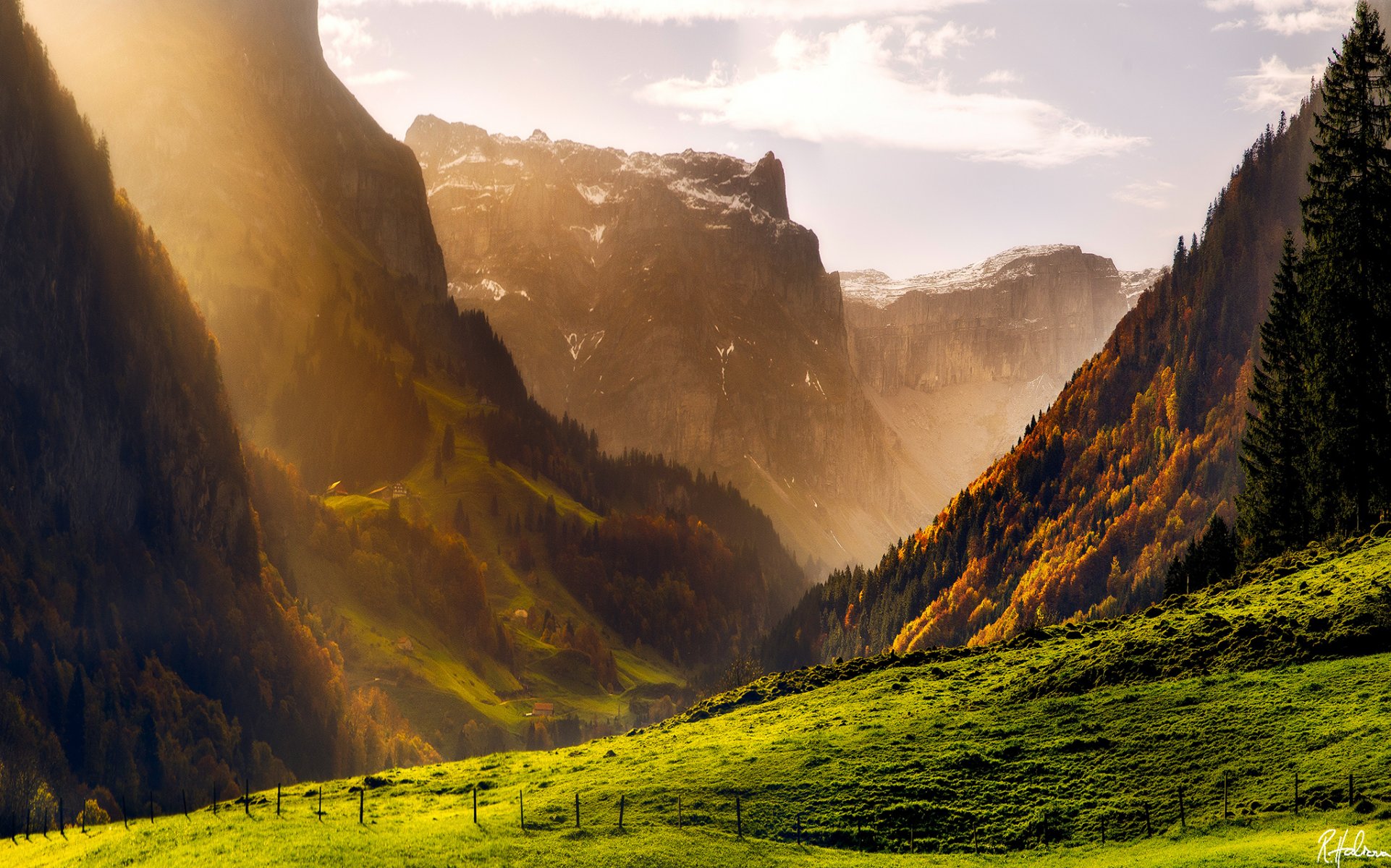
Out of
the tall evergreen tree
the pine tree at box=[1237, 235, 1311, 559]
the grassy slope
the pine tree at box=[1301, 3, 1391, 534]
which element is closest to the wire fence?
the grassy slope

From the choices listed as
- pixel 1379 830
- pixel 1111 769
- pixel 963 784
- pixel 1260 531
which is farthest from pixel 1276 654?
pixel 1260 531

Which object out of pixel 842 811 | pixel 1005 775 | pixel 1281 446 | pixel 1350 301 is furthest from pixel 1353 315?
pixel 842 811

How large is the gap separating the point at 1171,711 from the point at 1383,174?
183ft

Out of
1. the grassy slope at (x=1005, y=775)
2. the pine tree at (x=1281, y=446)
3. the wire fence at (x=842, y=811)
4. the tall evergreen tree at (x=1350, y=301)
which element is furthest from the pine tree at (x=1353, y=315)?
the wire fence at (x=842, y=811)

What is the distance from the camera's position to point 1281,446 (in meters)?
128

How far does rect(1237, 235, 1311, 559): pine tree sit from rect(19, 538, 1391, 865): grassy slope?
19739 millimetres

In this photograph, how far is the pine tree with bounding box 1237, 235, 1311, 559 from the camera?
123 meters

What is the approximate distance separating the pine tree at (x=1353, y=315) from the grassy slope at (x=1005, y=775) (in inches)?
444

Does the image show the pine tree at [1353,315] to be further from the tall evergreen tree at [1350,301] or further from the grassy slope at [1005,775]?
the grassy slope at [1005,775]

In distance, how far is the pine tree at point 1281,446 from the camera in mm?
123000

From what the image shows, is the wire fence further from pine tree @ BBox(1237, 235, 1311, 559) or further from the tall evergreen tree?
pine tree @ BBox(1237, 235, 1311, 559)

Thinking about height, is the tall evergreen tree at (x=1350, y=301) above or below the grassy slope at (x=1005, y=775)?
above

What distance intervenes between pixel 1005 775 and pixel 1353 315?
56.0 meters

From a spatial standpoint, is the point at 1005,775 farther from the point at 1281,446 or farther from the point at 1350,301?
the point at 1281,446
